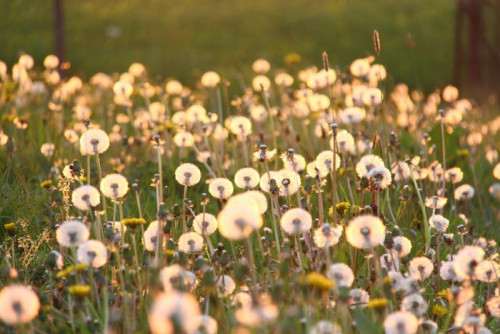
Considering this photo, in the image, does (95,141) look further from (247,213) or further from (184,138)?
(247,213)

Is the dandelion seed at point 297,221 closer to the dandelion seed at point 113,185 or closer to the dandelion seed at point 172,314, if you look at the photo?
the dandelion seed at point 113,185

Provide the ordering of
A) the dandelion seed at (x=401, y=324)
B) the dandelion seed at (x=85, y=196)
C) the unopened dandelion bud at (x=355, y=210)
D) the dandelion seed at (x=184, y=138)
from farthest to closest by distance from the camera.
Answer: the dandelion seed at (x=184, y=138) < the unopened dandelion bud at (x=355, y=210) < the dandelion seed at (x=85, y=196) < the dandelion seed at (x=401, y=324)

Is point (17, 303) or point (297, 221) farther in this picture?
point (297, 221)

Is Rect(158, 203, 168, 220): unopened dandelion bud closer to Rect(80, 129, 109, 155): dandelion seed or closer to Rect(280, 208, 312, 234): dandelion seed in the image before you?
Rect(280, 208, 312, 234): dandelion seed

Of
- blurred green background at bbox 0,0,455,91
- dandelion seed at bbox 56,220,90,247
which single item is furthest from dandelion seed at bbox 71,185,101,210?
blurred green background at bbox 0,0,455,91

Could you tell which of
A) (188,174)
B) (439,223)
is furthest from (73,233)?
(439,223)

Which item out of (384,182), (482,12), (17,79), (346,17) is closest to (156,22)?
(346,17)

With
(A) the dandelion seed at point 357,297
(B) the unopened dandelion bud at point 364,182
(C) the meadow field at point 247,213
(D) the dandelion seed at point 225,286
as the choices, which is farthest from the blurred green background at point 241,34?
(A) the dandelion seed at point 357,297

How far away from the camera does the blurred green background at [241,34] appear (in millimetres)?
9961

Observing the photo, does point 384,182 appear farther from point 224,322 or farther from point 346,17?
point 346,17

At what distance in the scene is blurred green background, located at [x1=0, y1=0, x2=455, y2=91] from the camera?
392 inches

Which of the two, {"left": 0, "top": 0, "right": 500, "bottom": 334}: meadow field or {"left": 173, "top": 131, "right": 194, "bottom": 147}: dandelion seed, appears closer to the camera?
{"left": 0, "top": 0, "right": 500, "bottom": 334}: meadow field

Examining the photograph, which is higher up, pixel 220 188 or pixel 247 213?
pixel 220 188

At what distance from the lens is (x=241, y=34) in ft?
38.3
